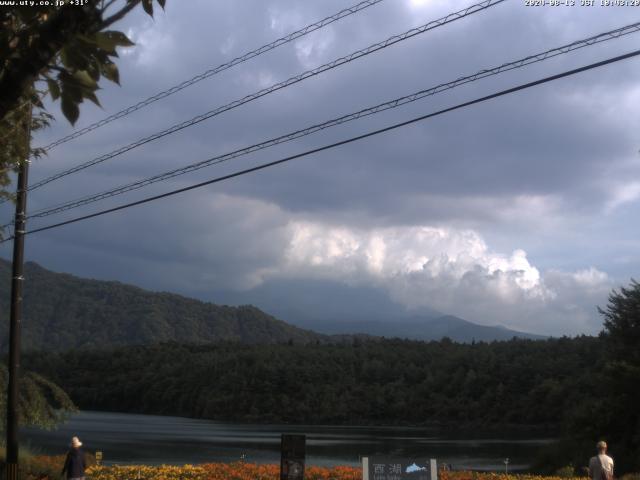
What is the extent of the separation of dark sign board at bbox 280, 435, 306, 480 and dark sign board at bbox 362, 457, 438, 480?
174 centimetres

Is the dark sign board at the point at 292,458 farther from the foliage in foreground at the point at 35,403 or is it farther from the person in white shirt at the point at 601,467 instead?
the foliage in foreground at the point at 35,403

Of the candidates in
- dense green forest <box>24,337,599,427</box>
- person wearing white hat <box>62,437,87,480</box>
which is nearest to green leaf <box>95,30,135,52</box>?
→ person wearing white hat <box>62,437,87,480</box>

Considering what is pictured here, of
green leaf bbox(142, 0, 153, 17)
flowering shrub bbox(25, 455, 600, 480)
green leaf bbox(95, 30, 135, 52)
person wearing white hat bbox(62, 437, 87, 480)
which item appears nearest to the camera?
green leaf bbox(95, 30, 135, 52)

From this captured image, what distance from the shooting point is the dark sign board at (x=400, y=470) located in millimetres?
12789

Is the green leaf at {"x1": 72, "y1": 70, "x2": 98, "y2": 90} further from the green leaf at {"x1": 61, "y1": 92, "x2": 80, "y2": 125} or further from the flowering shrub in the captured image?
the flowering shrub

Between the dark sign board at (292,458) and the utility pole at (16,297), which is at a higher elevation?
the utility pole at (16,297)

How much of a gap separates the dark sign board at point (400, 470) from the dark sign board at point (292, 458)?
174 centimetres

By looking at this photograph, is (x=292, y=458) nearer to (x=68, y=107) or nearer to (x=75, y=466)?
(x=75, y=466)

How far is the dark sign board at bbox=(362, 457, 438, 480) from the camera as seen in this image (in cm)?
1279

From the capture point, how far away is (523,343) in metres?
91.9

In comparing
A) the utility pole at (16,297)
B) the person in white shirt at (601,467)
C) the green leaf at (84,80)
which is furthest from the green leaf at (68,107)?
the utility pole at (16,297)

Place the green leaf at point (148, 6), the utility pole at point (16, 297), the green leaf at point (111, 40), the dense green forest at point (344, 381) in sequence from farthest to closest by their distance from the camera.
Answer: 1. the dense green forest at point (344, 381)
2. the utility pole at point (16, 297)
3. the green leaf at point (148, 6)
4. the green leaf at point (111, 40)

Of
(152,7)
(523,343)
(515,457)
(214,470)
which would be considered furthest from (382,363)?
(152,7)

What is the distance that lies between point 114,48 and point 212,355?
11499cm
